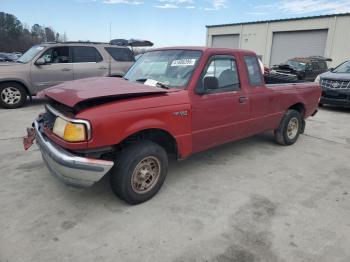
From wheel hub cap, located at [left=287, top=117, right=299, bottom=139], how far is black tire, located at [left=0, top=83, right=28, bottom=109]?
24.4 feet

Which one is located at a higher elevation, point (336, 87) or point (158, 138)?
point (336, 87)

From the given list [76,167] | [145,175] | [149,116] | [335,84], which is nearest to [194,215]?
[145,175]

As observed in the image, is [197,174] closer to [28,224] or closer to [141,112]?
[141,112]

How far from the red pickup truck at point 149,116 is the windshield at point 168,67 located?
2 centimetres

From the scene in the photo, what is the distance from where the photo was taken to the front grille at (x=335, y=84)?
9400mm

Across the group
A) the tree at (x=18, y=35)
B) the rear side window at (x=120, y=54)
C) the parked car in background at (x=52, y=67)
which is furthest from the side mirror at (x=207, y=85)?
the tree at (x=18, y=35)

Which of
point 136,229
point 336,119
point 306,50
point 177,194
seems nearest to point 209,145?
point 177,194

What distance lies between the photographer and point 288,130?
5793 millimetres

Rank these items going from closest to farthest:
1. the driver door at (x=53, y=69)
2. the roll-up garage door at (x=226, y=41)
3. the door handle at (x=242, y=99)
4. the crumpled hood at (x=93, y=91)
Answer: the crumpled hood at (x=93, y=91) < the door handle at (x=242, y=99) < the driver door at (x=53, y=69) < the roll-up garage door at (x=226, y=41)

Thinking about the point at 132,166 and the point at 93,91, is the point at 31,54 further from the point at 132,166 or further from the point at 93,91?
the point at 132,166

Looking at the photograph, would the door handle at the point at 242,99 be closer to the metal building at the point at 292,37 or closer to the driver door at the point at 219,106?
the driver door at the point at 219,106

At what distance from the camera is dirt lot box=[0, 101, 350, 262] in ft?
8.95

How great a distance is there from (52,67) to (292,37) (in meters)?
22.5

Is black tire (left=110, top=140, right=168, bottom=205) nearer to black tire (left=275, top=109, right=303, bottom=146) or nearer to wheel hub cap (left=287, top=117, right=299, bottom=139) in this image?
black tire (left=275, top=109, right=303, bottom=146)
